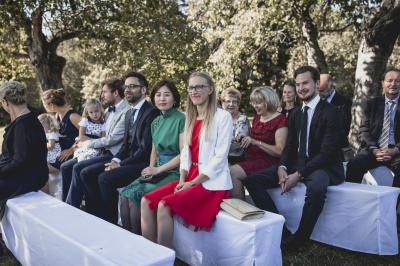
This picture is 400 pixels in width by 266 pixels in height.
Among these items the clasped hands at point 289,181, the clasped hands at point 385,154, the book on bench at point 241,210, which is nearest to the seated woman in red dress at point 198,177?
the book on bench at point 241,210

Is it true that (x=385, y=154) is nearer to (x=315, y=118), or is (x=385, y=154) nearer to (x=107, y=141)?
(x=315, y=118)

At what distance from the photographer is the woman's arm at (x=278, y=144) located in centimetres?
493

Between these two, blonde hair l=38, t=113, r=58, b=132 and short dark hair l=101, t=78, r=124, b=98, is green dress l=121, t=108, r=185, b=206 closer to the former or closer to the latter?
short dark hair l=101, t=78, r=124, b=98

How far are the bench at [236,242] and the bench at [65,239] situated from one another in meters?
0.97

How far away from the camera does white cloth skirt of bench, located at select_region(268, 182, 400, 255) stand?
4238mm

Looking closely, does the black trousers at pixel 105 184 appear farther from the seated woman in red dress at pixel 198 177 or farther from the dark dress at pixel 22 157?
the seated woman in red dress at pixel 198 177

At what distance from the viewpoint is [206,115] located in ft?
13.3

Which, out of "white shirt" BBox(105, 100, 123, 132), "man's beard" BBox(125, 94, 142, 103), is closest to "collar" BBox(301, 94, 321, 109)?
"man's beard" BBox(125, 94, 142, 103)

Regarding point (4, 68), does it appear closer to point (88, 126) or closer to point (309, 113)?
point (88, 126)

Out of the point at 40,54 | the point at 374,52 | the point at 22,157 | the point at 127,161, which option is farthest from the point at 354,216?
the point at 40,54

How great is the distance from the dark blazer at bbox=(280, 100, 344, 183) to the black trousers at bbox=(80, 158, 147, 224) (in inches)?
74.7

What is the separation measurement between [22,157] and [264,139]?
2.84 metres

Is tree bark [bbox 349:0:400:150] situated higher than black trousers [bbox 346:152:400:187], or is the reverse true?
tree bark [bbox 349:0:400:150]

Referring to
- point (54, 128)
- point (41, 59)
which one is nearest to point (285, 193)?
point (54, 128)
